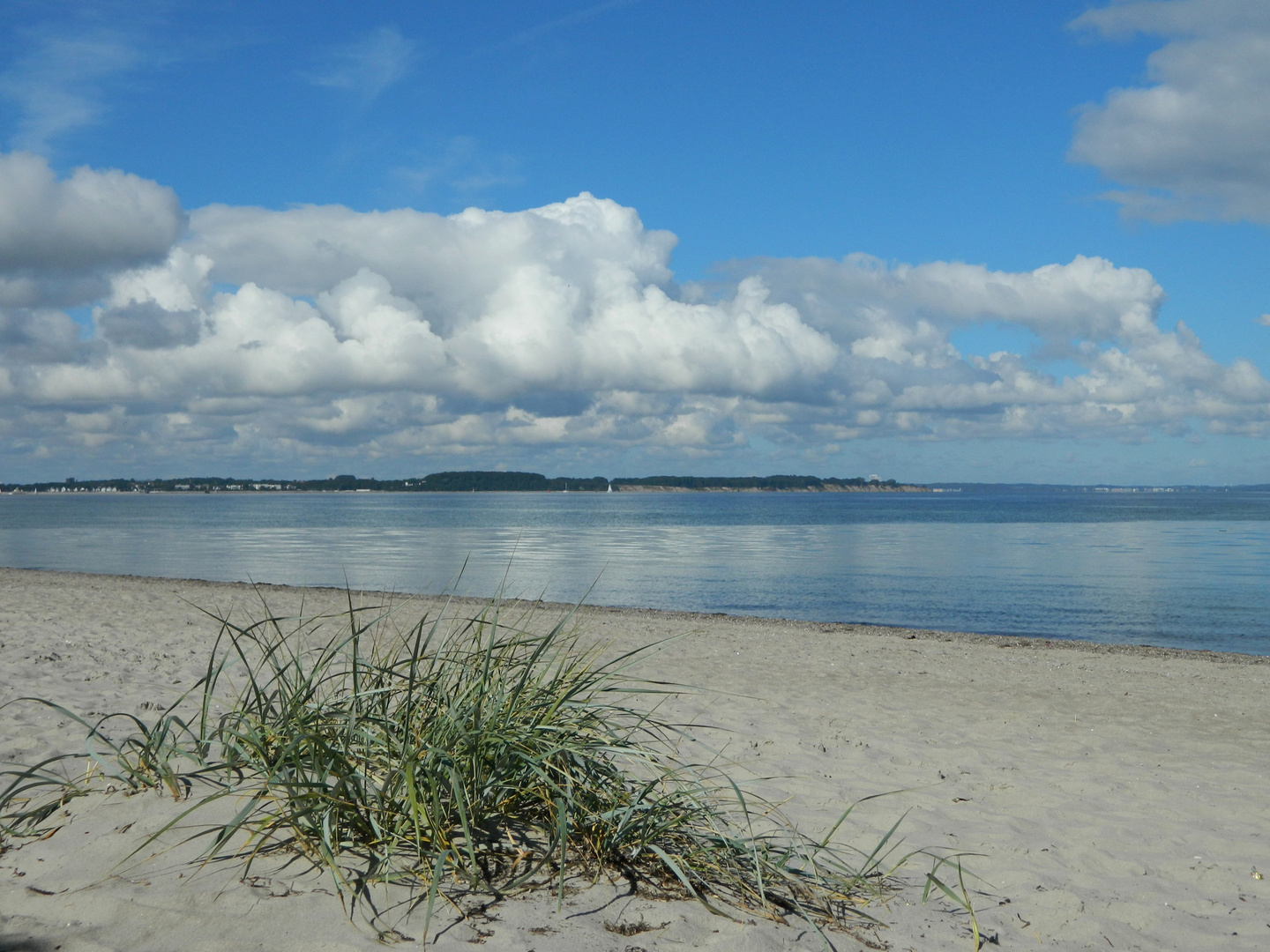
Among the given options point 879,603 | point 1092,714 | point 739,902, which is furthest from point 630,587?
point 739,902

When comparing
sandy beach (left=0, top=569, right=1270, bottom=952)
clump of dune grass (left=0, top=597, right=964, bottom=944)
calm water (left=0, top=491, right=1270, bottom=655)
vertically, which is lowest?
calm water (left=0, top=491, right=1270, bottom=655)

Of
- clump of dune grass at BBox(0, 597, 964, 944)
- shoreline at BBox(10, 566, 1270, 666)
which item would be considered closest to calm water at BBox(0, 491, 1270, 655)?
shoreline at BBox(10, 566, 1270, 666)

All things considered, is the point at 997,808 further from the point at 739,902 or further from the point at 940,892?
the point at 739,902

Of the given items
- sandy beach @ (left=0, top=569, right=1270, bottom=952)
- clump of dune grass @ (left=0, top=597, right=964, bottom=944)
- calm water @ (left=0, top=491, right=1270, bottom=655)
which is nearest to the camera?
sandy beach @ (left=0, top=569, right=1270, bottom=952)

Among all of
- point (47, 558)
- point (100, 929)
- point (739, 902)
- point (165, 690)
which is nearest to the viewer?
point (100, 929)

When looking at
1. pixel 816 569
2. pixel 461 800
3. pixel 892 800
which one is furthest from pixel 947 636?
pixel 816 569

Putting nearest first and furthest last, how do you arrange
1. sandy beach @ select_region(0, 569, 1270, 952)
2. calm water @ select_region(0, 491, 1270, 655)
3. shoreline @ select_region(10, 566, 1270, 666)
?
sandy beach @ select_region(0, 569, 1270, 952)
shoreline @ select_region(10, 566, 1270, 666)
calm water @ select_region(0, 491, 1270, 655)

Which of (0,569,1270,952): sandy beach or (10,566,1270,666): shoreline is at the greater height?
(0,569,1270,952): sandy beach

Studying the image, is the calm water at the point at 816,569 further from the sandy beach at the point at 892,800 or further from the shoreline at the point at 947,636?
the sandy beach at the point at 892,800

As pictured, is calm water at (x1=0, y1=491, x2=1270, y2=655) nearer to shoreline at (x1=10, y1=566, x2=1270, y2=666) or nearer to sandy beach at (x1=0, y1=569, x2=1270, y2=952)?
shoreline at (x1=10, y1=566, x2=1270, y2=666)

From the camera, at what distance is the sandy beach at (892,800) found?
3500 mm

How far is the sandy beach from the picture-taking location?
11.5ft

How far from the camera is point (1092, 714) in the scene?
10.8 meters

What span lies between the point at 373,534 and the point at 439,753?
63.7m
